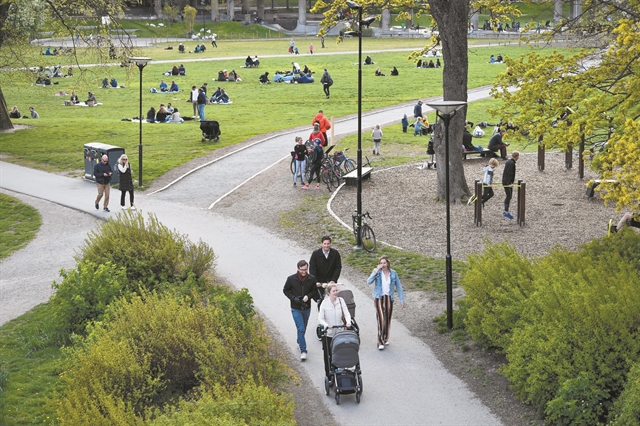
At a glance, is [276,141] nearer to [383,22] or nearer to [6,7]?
[6,7]

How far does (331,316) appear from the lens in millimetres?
13164

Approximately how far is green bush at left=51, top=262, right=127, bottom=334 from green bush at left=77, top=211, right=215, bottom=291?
3.39ft

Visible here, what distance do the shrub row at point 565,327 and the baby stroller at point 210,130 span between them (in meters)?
21.1

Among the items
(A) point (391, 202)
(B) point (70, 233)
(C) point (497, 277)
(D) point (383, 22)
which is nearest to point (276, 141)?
(A) point (391, 202)

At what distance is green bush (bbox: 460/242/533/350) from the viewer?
44.3ft

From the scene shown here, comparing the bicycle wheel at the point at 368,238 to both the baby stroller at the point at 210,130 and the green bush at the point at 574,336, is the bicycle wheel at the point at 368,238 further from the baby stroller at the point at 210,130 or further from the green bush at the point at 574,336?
the baby stroller at the point at 210,130

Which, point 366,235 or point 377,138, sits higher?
point 377,138

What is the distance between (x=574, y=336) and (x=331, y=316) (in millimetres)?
3517

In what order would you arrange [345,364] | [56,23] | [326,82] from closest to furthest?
[345,364] → [56,23] → [326,82]

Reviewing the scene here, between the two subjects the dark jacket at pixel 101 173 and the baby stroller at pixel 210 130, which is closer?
the dark jacket at pixel 101 173

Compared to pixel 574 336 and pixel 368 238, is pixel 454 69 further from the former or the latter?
pixel 574 336

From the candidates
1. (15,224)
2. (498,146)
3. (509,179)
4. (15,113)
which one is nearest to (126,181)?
(15,224)

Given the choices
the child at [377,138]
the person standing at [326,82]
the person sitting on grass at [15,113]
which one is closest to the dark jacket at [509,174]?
the child at [377,138]

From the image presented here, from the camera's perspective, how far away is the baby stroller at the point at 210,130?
3409cm
